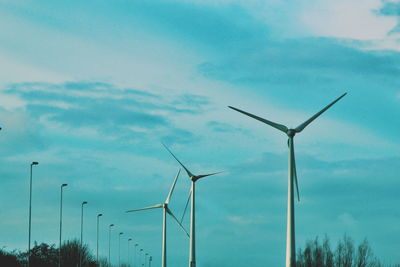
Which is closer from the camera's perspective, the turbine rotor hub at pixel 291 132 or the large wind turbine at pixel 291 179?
the large wind turbine at pixel 291 179

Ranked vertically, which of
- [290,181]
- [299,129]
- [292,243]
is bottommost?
[292,243]

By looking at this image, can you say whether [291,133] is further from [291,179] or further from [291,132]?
[291,179]

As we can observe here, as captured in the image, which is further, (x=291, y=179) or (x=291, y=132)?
(x=291, y=132)

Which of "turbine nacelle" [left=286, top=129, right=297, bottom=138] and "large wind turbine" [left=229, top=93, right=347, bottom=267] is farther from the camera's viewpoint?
"turbine nacelle" [left=286, top=129, right=297, bottom=138]

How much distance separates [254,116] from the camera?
210ft

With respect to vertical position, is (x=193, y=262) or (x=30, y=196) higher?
(x=30, y=196)

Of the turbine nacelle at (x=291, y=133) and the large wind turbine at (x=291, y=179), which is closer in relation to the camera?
the large wind turbine at (x=291, y=179)

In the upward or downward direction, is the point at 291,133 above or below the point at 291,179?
above

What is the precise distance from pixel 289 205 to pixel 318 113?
8625 mm

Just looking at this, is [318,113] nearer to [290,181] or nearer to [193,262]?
[290,181]

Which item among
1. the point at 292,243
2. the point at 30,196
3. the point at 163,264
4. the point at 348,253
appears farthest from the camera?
the point at 348,253

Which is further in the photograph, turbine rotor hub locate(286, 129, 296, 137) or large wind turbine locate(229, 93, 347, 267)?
turbine rotor hub locate(286, 129, 296, 137)

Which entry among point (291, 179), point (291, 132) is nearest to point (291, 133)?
point (291, 132)

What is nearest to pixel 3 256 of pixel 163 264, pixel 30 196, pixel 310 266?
pixel 163 264
